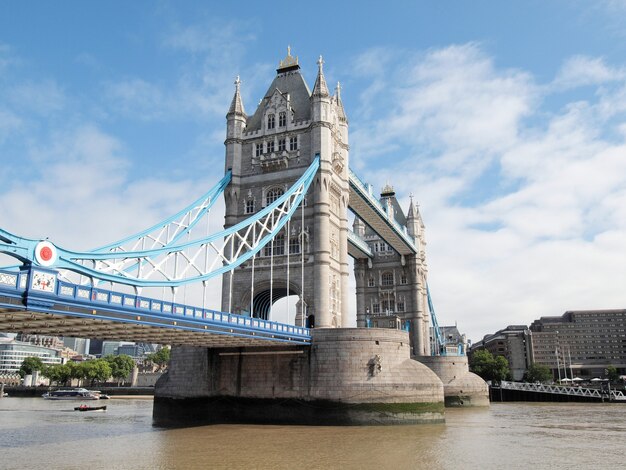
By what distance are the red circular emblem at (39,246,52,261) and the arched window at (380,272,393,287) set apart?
178 ft

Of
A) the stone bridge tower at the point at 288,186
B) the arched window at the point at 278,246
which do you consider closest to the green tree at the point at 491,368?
the stone bridge tower at the point at 288,186

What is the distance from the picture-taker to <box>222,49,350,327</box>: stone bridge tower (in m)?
40.1

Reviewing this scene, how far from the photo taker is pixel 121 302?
70.3ft

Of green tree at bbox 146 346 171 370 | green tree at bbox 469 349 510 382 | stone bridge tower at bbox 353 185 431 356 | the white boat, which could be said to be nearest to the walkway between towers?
stone bridge tower at bbox 353 185 431 356

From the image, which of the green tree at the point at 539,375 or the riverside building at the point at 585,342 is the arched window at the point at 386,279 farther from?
the riverside building at the point at 585,342

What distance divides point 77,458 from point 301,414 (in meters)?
14.3

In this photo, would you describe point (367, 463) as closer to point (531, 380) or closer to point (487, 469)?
point (487, 469)

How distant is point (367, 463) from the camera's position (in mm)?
20422

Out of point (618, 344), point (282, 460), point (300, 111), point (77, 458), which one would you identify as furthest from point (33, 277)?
point (618, 344)

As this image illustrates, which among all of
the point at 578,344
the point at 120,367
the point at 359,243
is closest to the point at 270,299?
the point at 359,243

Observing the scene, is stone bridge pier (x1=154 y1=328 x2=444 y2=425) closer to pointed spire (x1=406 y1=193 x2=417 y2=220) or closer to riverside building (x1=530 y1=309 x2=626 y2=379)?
pointed spire (x1=406 y1=193 x2=417 y2=220)

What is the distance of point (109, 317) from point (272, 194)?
22988 mm

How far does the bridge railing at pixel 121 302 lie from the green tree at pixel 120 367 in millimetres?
86736

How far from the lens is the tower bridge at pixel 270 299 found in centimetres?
2086
